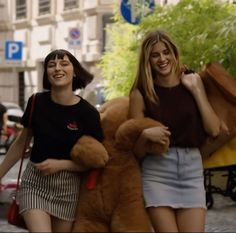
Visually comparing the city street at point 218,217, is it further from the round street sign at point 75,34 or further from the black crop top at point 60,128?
the round street sign at point 75,34

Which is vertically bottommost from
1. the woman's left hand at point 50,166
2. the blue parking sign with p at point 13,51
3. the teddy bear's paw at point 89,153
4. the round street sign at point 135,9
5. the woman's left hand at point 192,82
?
the blue parking sign with p at point 13,51

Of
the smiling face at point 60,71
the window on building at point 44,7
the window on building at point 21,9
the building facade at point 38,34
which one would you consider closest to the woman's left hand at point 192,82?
the smiling face at point 60,71

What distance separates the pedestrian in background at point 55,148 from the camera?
438cm

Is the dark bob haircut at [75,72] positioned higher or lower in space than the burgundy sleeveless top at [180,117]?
higher

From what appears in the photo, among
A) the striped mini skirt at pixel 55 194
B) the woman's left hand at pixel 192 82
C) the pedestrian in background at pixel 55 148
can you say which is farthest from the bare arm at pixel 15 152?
the woman's left hand at pixel 192 82

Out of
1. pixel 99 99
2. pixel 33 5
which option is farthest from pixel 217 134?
pixel 33 5

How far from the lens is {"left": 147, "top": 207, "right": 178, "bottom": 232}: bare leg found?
14.1 ft

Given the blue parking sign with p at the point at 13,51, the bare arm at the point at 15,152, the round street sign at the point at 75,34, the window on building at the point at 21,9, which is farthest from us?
the window on building at the point at 21,9

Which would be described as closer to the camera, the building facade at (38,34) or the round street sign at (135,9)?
the round street sign at (135,9)

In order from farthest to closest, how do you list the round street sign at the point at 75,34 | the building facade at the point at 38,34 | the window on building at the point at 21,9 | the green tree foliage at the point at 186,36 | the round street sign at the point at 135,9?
the window on building at the point at 21,9
the building facade at the point at 38,34
the round street sign at the point at 75,34
the round street sign at the point at 135,9
the green tree foliage at the point at 186,36

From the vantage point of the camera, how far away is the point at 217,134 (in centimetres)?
449

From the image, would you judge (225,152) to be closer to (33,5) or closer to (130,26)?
(130,26)

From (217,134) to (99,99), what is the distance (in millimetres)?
13821

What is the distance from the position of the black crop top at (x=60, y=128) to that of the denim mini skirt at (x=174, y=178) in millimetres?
357
